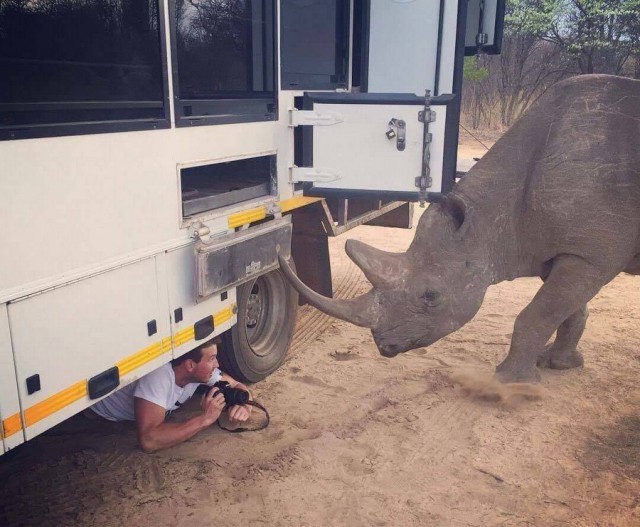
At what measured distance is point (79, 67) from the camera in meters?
3.25

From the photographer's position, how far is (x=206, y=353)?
4242 millimetres

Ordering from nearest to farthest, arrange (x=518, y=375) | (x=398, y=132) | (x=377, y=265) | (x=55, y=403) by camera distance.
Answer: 1. (x=55, y=403)
2. (x=377, y=265)
3. (x=398, y=132)
4. (x=518, y=375)

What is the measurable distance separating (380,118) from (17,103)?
8.11 feet

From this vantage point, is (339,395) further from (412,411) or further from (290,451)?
(290,451)

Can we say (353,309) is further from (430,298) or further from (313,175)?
(313,175)

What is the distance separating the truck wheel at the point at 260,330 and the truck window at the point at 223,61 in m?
1.28

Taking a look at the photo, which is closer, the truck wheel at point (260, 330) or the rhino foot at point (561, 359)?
the truck wheel at point (260, 330)

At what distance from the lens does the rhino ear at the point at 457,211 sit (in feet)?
15.1

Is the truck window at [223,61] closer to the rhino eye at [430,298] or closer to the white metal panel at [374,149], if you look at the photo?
the white metal panel at [374,149]

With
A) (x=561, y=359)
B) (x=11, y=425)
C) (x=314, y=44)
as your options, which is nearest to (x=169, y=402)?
(x=11, y=425)

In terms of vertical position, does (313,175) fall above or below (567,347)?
above

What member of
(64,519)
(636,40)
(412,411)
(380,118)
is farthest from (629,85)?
(636,40)

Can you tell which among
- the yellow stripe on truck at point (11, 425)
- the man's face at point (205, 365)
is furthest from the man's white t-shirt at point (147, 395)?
the yellow stripe on truck at point (11, 425)

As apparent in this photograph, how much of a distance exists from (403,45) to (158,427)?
3516mm
